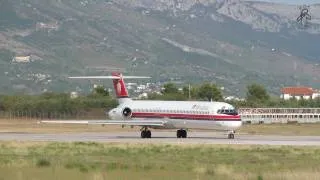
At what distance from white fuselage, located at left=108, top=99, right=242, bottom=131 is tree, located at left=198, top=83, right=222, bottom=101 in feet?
284

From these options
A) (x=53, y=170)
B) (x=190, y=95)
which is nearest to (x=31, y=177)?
(x=53, y=170)

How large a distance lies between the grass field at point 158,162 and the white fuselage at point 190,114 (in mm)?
16842

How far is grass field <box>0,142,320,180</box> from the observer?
3206cm

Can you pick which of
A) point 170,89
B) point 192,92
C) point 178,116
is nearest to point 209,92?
point 192,92

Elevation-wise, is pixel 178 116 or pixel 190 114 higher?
pixel 190 114

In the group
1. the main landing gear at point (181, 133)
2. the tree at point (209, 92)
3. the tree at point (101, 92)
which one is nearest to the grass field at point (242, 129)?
the main landing gear at point (181, 133)

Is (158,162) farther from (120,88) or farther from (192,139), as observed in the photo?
→ (120,88)

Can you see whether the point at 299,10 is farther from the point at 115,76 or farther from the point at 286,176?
the point at 115,76

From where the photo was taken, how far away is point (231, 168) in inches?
1431

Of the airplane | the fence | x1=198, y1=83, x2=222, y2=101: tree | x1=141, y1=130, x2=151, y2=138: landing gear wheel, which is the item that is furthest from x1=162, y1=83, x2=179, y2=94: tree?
x1=141, y1=130, x2=151, y2=138: landing gear wheel

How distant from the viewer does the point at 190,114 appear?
2847 inches

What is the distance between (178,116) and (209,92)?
92228 millimetres

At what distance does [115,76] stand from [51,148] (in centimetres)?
3105

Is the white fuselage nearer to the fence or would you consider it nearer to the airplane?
the airplane
